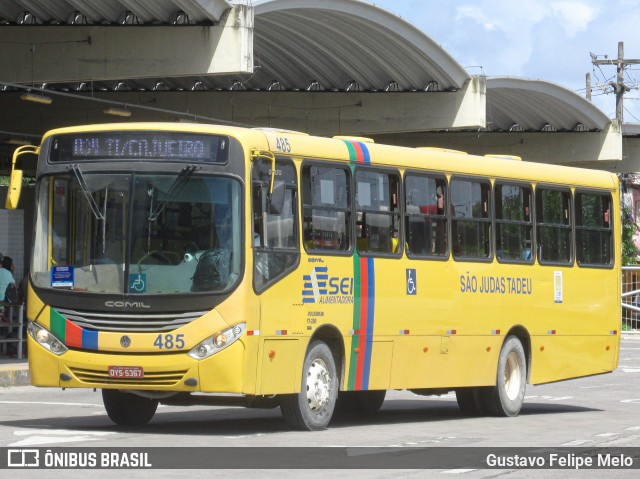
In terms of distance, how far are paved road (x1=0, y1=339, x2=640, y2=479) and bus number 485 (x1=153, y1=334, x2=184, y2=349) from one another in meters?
0.84

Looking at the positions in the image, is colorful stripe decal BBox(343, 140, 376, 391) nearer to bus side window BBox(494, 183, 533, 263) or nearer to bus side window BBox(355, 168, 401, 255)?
bus side window BBox(355, 168, 401, 255)

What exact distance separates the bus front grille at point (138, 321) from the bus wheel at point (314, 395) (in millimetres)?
1562

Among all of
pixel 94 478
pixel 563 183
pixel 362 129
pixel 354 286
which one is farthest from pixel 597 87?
pixel 94 478

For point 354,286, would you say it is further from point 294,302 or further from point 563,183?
point 563,183

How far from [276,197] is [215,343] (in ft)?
5.20

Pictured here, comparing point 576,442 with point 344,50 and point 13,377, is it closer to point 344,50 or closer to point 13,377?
point 13,377

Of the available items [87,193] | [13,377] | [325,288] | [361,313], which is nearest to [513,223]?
[361,313]

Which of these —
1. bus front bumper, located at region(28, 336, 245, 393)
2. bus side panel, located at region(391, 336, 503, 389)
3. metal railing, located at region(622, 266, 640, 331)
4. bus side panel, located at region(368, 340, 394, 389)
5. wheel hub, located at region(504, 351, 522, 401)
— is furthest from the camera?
metal railing, located at region(622, 266, 640, 331)

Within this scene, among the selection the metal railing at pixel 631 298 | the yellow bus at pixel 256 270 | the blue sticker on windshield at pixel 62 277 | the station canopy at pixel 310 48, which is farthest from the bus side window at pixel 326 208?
the metal railing at pixel 631 298

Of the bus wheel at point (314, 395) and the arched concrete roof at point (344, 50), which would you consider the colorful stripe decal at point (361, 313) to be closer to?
the bus wheel at point (314, 395)

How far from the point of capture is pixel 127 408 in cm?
1584

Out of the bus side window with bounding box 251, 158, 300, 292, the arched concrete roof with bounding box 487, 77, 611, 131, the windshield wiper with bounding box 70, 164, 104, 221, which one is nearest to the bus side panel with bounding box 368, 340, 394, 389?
the bus side window with bounding box 251, 158, 300, 292

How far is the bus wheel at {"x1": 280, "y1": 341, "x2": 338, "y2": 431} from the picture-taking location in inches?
603

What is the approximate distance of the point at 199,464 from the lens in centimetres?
1198
